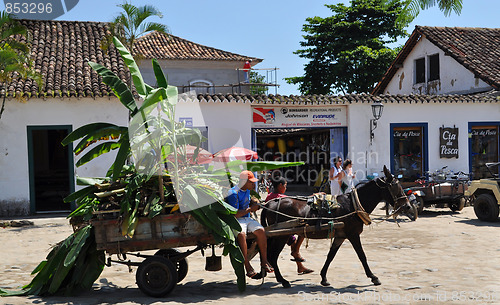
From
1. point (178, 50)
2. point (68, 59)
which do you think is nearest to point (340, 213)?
point (68, 59)

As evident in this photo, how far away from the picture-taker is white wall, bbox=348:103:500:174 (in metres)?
19.1

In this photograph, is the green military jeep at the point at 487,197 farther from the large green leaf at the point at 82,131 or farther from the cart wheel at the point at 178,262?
the large green leaf at the point at 82,131

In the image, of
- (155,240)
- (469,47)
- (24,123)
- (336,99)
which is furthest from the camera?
(469,47)

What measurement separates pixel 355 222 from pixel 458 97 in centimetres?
1380

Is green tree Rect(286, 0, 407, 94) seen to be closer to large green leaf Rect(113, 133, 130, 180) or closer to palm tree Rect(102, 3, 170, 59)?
palm tree Rect(102, 3, 170, 59)

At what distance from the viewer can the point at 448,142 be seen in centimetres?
1973

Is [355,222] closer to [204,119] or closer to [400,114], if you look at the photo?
[204,119]

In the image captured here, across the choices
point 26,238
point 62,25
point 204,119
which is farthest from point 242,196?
point 62,25

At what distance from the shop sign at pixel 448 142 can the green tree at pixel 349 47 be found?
14028mm

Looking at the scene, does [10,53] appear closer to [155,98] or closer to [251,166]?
[155,98]

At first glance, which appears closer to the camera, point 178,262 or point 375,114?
point 178,262

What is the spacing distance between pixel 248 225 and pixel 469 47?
19.6 meters

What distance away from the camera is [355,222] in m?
7.51

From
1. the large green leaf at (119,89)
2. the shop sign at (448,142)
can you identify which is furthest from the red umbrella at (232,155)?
the shop sign at (448,142)
